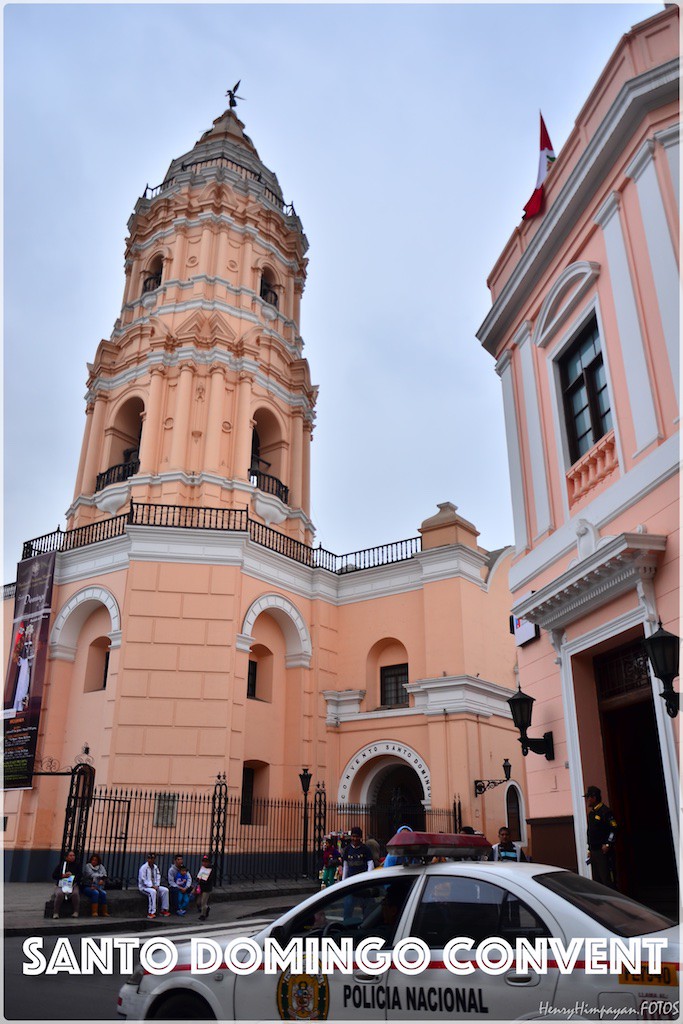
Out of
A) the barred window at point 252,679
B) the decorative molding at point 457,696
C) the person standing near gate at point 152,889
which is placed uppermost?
the barred window at point 252,679

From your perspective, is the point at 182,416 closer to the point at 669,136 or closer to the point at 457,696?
the point at 457,696

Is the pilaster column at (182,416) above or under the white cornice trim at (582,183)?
above

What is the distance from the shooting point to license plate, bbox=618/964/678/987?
12.2 ft

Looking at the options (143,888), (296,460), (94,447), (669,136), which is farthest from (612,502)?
(94,447)

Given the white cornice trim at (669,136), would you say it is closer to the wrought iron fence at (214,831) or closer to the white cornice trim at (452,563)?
the wrought iron fence at (214,831)

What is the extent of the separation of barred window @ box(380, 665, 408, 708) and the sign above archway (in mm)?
1425

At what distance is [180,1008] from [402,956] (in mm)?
1621

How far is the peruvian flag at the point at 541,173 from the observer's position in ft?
38.8

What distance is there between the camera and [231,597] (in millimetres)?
20344

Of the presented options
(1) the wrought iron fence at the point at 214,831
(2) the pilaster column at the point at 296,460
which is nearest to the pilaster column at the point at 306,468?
(2) the pilaster column at the point at 296,460

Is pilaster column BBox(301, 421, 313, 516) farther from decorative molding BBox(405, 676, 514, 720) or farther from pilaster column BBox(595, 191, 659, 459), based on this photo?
pilaster column BBox(595, 191, 659, 459)

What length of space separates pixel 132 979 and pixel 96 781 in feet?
47.0

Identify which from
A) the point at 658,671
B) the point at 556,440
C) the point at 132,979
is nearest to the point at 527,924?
the point at 132,979

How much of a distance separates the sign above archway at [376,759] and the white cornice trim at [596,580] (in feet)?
38.2
